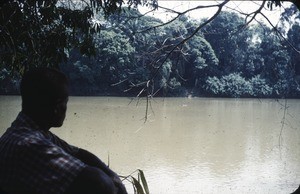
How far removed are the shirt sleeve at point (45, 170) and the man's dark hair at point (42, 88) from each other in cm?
14

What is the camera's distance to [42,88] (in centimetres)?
86

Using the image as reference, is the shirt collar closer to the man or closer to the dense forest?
the man

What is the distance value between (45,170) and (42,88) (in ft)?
Result: 0.64

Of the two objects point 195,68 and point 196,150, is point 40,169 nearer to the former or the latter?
Result: point 196,150

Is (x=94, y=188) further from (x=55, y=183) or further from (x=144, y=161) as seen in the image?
(x=144, y=161)

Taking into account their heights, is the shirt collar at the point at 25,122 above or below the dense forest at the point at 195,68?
below

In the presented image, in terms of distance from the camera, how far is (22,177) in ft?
2.52


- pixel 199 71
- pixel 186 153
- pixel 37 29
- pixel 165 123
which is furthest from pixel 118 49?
pixel 37 29

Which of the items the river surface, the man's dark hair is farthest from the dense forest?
the man's dark hair

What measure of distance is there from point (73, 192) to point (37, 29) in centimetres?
298

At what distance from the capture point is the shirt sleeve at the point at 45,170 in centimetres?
76

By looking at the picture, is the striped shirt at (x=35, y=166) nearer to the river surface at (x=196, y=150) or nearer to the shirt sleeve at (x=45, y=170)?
the shirt sleeve at (x=45, y=170)

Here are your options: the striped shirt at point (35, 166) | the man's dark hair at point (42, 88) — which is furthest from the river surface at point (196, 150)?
the striped shirt at point (35, 166)

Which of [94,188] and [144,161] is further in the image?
[144,161]
